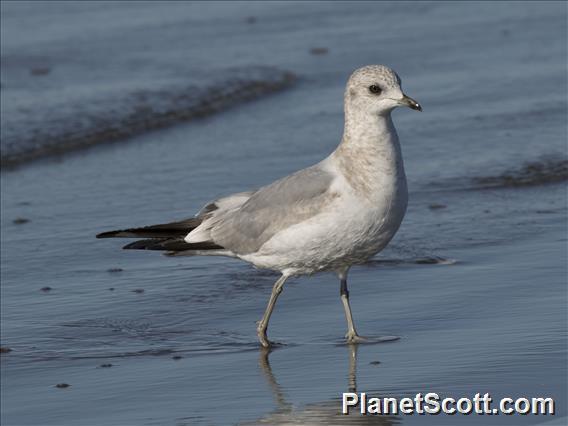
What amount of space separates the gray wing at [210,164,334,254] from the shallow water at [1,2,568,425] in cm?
47

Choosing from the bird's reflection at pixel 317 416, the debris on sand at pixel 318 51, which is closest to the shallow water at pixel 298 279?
the bird's reflection at pixel 317 416

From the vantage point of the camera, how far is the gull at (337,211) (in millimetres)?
6156

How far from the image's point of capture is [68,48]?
13.7 meters

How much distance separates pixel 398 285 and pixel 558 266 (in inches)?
34.4

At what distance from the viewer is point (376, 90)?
20.8 ft

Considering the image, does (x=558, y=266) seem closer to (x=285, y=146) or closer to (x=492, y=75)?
(x=285, y=146)

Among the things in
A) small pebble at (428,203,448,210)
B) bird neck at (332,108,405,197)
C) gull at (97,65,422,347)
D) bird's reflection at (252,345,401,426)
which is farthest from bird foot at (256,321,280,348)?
small pebble at (428,203,448,210)

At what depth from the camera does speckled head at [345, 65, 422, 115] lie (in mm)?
6297

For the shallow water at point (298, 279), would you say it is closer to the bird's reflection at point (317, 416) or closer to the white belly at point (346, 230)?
the bird's reflection at point (317, 416)

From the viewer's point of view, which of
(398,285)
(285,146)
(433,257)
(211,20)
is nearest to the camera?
(398,285)

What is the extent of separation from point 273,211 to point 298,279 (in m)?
1.06

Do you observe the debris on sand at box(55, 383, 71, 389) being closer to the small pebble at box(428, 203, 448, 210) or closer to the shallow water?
the shallow water

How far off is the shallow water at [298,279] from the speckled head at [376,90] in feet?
3.51

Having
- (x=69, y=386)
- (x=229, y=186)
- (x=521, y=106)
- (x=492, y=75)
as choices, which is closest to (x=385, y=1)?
(x=492, y=75)
